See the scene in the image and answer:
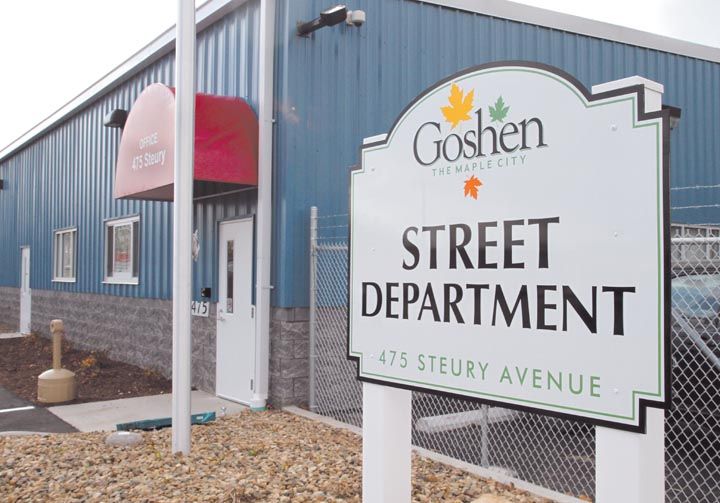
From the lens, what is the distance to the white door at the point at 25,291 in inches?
719

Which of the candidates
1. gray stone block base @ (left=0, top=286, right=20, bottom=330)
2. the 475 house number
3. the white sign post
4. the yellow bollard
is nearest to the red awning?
the yellow bollard

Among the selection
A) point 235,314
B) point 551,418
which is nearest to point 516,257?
point 551,418

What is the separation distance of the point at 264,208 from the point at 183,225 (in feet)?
8.16

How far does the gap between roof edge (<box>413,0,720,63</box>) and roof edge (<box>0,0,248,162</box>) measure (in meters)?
2.71

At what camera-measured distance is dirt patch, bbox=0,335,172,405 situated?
31.8 ft

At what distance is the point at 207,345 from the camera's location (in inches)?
376

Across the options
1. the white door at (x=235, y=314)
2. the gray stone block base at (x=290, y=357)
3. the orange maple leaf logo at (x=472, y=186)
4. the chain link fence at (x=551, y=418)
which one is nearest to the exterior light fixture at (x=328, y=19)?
the chain link fence at (x=551, y=418)

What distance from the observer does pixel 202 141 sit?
8.01 meters

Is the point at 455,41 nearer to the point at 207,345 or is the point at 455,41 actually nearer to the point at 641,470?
the point at 207,345

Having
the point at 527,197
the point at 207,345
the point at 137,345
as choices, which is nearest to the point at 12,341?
the point at 137,345

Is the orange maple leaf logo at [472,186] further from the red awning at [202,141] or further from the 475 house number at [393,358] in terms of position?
the red awning at [202,141]

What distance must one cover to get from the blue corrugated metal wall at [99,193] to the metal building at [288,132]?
40mm

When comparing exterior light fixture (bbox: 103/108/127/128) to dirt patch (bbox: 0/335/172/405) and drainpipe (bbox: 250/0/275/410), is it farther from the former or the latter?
drainpipe (bbox: 250/0/275/410)

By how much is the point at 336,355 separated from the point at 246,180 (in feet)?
7.42
